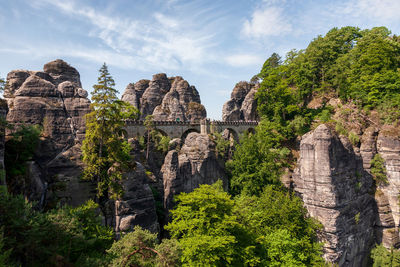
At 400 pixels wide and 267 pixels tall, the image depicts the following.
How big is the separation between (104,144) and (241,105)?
4859 centimetres

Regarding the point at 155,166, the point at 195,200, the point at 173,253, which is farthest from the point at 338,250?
the point at 155,166

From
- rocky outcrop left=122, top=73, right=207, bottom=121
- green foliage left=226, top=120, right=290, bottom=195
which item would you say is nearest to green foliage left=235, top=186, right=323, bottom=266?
green foliage left=226, top=120, right=290, bottom=195

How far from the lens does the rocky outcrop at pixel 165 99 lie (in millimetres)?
52812

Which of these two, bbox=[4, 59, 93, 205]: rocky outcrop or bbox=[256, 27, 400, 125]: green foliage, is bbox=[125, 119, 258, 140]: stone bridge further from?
bbox=[4, 59, 93, 205]: rocky outcrop

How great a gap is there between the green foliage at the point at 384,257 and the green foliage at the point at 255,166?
14247 millimetres

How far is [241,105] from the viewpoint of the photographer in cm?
6262

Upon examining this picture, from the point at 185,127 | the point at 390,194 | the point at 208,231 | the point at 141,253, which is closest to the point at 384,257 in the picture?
the point at 390,194

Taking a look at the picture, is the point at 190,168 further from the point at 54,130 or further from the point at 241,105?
the point at 241,105

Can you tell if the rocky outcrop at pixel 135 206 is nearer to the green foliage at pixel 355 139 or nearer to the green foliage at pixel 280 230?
the green foliage at pixel 280 230

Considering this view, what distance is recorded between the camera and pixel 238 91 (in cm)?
6372

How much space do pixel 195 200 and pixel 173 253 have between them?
7734mm

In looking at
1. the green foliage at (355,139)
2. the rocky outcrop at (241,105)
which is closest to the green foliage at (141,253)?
the green foliage at (355,139)

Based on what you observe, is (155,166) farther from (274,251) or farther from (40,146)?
(274,251)

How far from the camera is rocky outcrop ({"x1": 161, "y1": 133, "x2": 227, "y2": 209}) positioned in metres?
25.4
